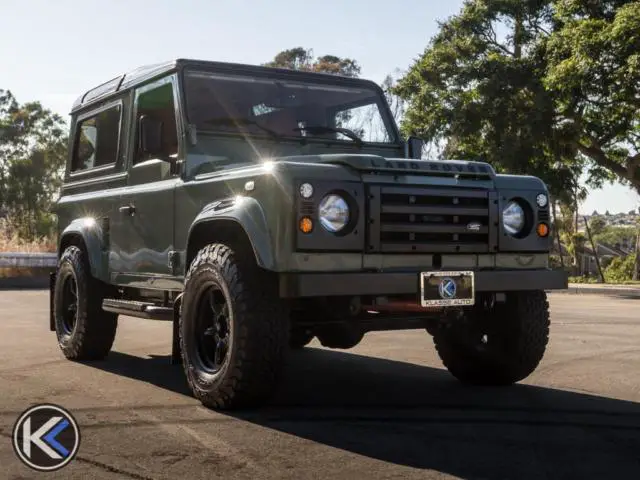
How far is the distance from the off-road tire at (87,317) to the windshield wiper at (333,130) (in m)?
2.27

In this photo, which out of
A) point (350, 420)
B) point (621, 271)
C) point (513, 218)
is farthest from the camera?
point (621, 271)

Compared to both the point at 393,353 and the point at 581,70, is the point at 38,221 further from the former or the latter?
the point at 393,353

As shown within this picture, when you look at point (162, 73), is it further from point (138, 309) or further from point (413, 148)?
point (413, 148)

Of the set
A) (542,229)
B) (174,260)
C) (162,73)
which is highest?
(162,73)

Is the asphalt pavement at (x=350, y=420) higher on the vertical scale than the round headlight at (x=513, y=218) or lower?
lower

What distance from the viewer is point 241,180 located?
5473 mm

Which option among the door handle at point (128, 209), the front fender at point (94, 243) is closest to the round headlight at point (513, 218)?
the door handle at point (128, 209)

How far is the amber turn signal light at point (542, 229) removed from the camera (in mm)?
5965

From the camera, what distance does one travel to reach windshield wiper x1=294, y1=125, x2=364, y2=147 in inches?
267

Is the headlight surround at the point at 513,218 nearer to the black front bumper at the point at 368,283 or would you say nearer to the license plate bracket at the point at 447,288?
the black front bumper at the point at 368,283

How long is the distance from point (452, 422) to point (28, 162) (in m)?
49.1

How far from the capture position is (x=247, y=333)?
5176 mm

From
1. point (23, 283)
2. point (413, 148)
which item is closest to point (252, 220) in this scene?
point (413, 148)

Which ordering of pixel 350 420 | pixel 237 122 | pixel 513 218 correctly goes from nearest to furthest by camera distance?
pixel 350 420 < pixel 513 218 < pixel 237 122
